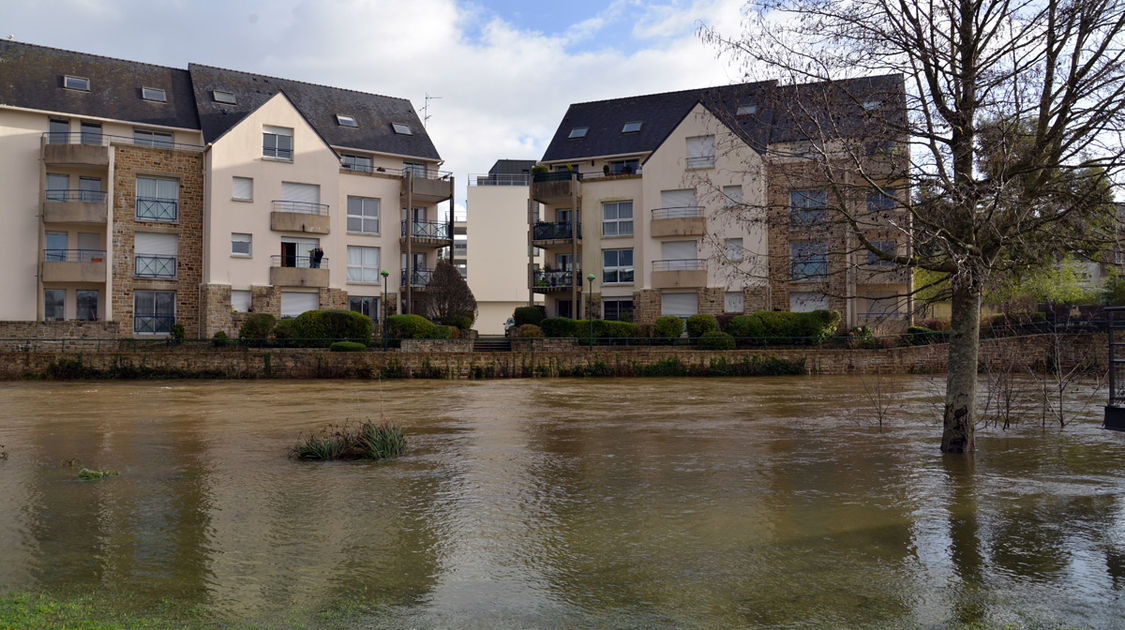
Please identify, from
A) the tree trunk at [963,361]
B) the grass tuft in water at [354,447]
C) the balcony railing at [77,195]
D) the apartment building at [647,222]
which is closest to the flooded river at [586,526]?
the grass tuft in water at [354,447]

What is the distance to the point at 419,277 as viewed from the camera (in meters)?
43.0

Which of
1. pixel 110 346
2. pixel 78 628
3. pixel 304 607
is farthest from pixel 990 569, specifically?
pixel 110 346

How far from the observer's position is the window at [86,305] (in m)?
37.3

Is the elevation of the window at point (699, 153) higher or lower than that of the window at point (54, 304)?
higher

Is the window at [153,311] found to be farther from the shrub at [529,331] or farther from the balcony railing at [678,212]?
the balcony railing at [678,212]

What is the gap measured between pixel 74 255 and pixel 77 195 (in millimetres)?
2636

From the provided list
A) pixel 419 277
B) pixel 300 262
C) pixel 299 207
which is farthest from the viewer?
pixel 419 277

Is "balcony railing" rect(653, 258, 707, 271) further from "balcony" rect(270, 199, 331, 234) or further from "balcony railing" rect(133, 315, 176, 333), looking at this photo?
"balcony railing" rect(133, 315, 176, 333)

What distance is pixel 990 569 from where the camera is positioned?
6.30 m

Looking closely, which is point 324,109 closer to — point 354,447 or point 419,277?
point 419,277

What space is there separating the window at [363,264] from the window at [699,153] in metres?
16.1

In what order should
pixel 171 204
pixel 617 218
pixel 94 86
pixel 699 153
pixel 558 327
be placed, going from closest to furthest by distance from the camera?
pixel 558 327 → pixel 171 204 → pixel 94 86 → pixel 699 153 → pixel 617 218

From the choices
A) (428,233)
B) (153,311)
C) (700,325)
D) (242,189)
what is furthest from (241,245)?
(700,325)

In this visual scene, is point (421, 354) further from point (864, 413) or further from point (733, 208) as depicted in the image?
point (733, 208)
